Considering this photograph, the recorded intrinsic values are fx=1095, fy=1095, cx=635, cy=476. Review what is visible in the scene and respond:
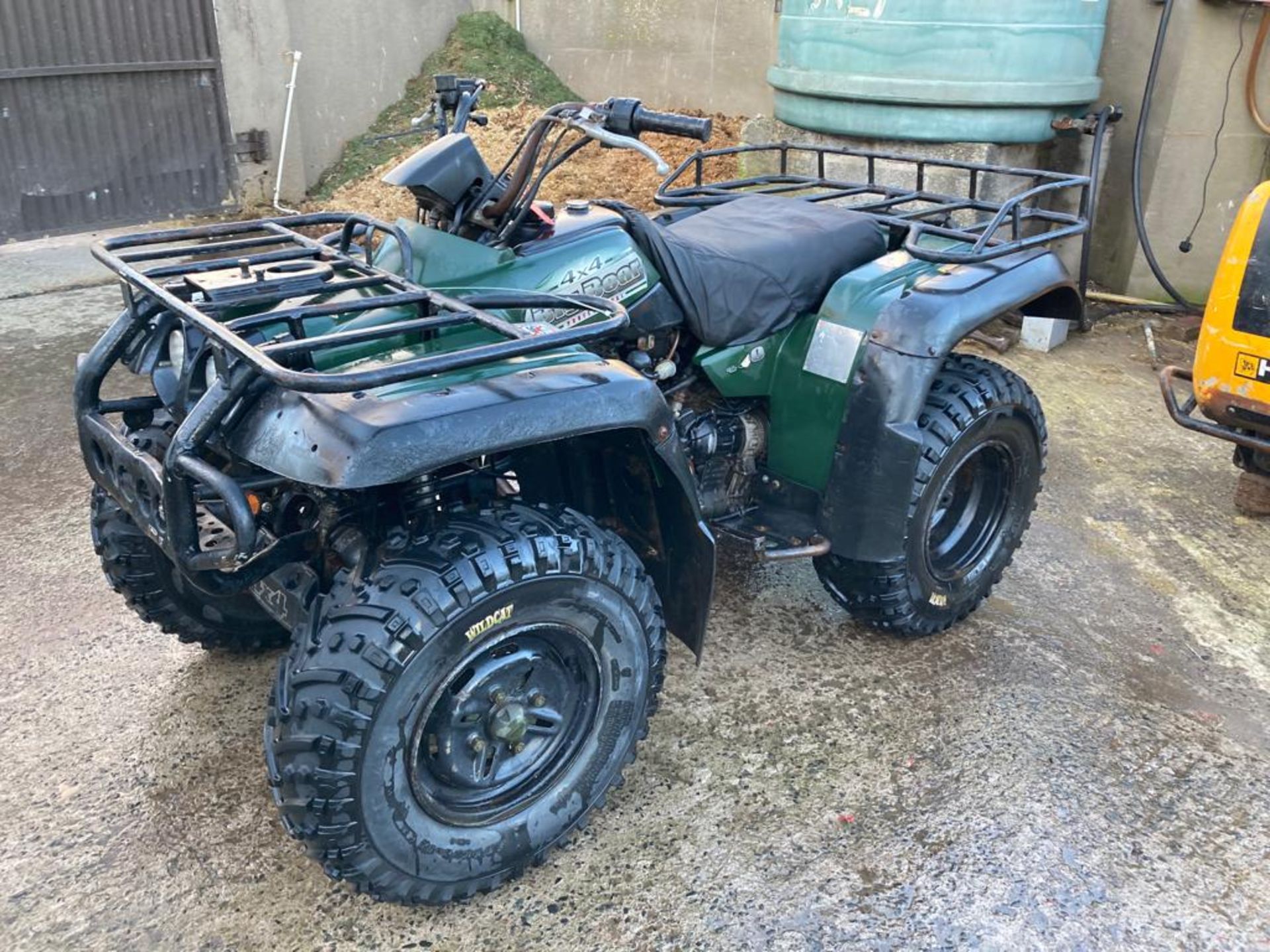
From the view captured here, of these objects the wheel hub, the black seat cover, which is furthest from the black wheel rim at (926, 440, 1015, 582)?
the wheel hub

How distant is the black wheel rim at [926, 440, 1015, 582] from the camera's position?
3.59 m

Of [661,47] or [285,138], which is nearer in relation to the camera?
[285,138]

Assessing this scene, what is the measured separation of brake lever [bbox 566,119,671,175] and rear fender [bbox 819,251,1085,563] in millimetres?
821

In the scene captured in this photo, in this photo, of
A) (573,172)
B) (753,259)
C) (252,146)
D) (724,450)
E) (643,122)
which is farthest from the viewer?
(252,146)

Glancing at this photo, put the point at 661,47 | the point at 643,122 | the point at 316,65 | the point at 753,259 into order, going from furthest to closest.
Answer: the point at 661,47, the point at 316,65, the point at 753,259, the point at 643,122

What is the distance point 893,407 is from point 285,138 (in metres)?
7.29

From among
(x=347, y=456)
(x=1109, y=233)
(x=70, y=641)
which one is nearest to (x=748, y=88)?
(x=1109, y=233)

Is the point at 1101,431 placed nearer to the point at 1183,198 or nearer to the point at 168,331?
the point at 1183,198

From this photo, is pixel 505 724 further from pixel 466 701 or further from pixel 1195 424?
pixel 1195 424

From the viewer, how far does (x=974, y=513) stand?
371 centimetres

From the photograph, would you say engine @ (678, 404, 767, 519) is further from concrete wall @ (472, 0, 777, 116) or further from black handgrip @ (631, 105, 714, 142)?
concrete wall @ (472, 0, 777, 116)

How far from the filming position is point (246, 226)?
289 centimetres

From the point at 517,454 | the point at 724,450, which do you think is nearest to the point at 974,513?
the point at 724,450

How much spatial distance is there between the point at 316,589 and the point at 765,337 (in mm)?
1477
